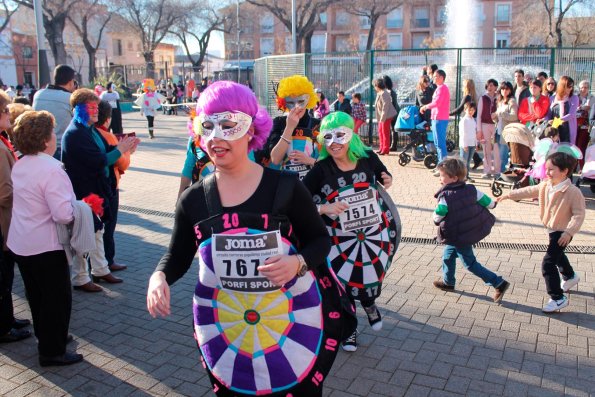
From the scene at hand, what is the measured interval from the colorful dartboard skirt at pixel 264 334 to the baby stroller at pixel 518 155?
25.6 ft

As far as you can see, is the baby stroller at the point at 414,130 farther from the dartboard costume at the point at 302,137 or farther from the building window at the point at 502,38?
the building window at the point at 502,38

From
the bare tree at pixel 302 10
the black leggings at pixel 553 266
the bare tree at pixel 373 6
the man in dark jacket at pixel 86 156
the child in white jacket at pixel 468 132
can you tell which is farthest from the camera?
the bare tree at pixel 373 6

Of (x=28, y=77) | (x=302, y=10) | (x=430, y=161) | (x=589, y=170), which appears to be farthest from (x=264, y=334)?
(x=28, y=77)

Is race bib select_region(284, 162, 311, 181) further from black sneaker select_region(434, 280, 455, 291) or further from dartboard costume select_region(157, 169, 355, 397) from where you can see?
dartboard costume select_region(157, 169, 355, 397)

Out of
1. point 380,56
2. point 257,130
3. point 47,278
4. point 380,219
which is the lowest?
point 47,278

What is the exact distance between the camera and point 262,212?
2287mm

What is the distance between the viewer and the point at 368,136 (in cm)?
1563

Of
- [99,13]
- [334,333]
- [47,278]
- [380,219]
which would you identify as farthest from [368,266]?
[99,13]

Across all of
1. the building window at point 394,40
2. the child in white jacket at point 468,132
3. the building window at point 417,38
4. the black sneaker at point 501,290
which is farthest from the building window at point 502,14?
the black sneaker at point 501,290

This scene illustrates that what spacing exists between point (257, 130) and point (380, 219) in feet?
6.43

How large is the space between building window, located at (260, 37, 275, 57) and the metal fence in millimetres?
59640

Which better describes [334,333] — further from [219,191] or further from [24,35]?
[24,35]

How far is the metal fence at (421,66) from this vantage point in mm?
13523

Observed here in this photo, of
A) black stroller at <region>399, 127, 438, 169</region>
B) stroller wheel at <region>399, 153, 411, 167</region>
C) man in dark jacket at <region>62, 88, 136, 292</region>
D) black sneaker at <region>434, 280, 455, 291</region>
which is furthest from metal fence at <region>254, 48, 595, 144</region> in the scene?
man in dark jacket at <region>62, 88, 136, 292</region>
